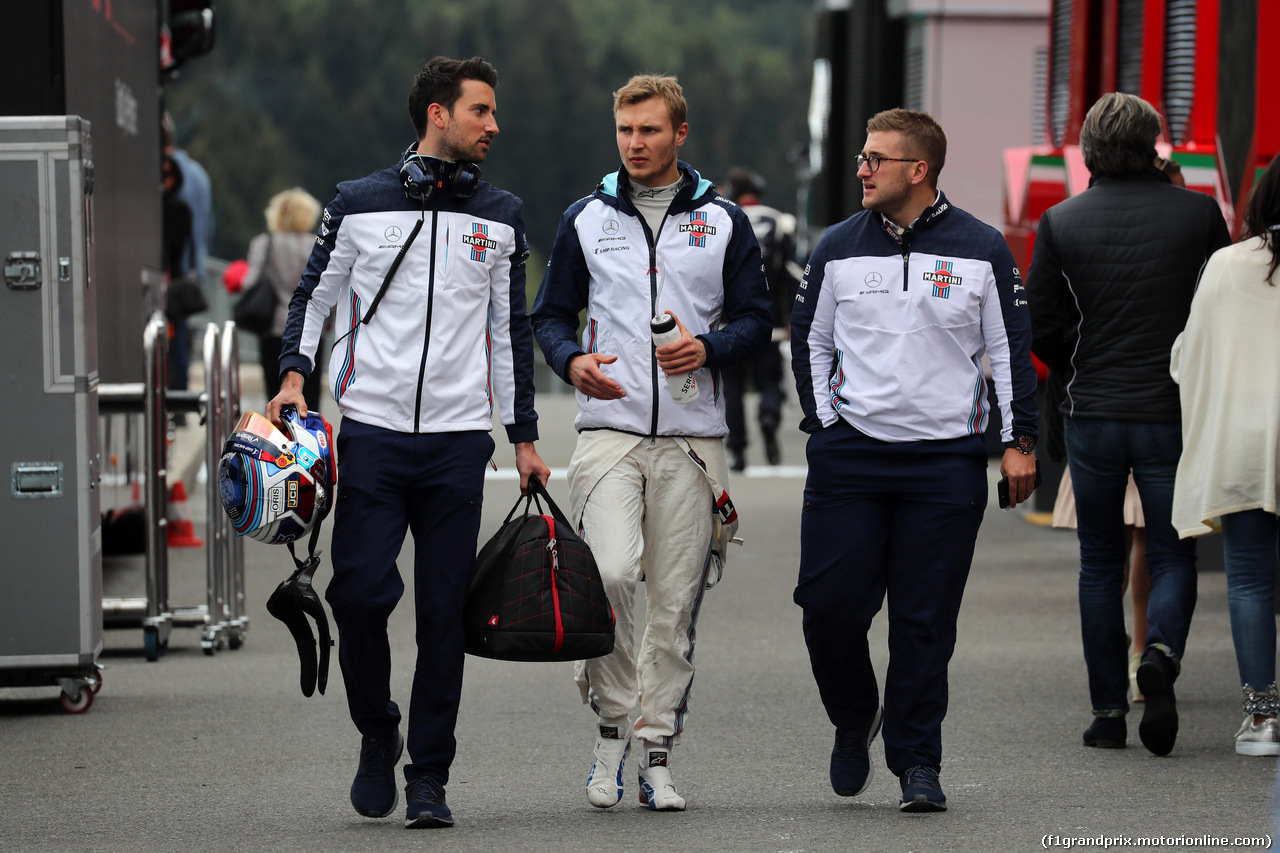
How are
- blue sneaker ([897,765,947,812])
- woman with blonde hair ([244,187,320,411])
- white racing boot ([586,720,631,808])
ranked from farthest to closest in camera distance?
woman with blonde hair ([244,187,320,411]), white racing boot ([586,720,631,808]), blue sneaker ([897,765,947,812])

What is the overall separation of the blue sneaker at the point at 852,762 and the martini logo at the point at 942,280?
1.22m

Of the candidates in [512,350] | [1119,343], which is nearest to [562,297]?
[512,350]

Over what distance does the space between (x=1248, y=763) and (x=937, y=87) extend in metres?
12.2

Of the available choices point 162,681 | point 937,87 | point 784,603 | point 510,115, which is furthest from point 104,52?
point 510,115

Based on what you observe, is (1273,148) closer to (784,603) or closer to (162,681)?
(784,603)

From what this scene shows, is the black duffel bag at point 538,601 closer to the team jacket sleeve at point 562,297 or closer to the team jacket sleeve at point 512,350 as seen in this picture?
the team jacket sleeve at point 512,350

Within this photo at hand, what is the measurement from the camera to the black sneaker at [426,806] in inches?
209

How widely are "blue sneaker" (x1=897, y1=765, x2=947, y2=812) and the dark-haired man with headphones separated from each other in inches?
49.1

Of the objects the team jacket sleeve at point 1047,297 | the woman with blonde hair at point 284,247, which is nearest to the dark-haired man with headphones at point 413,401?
the team jacket sleeve at point 1047,297

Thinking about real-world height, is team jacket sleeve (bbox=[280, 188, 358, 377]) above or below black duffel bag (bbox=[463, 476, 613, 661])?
above

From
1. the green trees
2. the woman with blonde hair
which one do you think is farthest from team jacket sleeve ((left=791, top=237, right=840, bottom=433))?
the green trees

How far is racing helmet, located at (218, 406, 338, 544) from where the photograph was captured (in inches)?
205

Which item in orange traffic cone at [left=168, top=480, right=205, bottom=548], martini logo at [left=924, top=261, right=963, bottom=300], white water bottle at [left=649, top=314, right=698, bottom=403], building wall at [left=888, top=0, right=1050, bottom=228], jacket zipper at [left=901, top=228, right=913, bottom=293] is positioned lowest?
orange traffic cone at [left=168, top=480, right=205, bottom=548]

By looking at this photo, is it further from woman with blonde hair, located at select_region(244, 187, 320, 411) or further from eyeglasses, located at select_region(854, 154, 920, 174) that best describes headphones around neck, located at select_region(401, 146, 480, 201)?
woman with blonde hair, located at select_region(244, 187, 320, 411)
